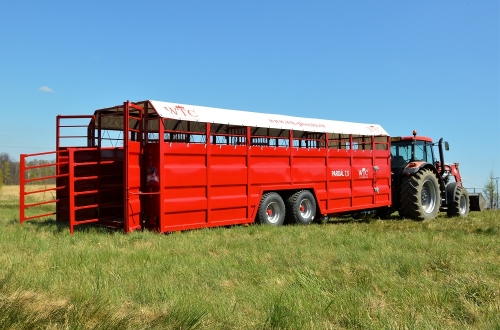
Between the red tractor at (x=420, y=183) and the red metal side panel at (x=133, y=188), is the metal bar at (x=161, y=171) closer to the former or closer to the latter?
the red metal side panel at (x=133, y=188)

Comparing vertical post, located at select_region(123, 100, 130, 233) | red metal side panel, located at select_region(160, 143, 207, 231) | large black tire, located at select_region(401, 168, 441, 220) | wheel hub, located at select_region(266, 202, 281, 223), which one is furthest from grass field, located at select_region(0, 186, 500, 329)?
large black tire, located at select_region(401, 168, 441, 220)

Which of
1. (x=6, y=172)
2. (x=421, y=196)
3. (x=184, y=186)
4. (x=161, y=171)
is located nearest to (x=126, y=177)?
(x=161, y=171)

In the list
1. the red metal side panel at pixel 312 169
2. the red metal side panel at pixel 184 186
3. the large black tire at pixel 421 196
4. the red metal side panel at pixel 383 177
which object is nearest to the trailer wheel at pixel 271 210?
the red metal side panel at pixel 312 169

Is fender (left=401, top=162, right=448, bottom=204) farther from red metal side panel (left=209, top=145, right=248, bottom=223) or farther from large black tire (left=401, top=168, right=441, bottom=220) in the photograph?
red metal side panel (left=209, top=145, right=248, bottom=223)

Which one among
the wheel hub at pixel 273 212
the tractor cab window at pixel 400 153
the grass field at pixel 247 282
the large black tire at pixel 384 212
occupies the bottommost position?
the large black tire at pixel 384 212

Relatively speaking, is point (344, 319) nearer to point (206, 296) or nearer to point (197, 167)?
point (206, 296)

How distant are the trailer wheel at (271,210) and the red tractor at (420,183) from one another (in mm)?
4302

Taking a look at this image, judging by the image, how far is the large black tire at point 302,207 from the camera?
1039 cm

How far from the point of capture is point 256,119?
978 centimetres

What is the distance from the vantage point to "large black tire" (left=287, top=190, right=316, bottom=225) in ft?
34.1

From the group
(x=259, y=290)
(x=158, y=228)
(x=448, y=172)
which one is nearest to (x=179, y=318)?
(x=259, y=290)

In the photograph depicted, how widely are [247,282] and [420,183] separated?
9.08 meters

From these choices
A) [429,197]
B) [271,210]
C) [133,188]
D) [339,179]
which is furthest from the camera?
[429,197]

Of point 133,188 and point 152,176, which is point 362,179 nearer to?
point 152,176
